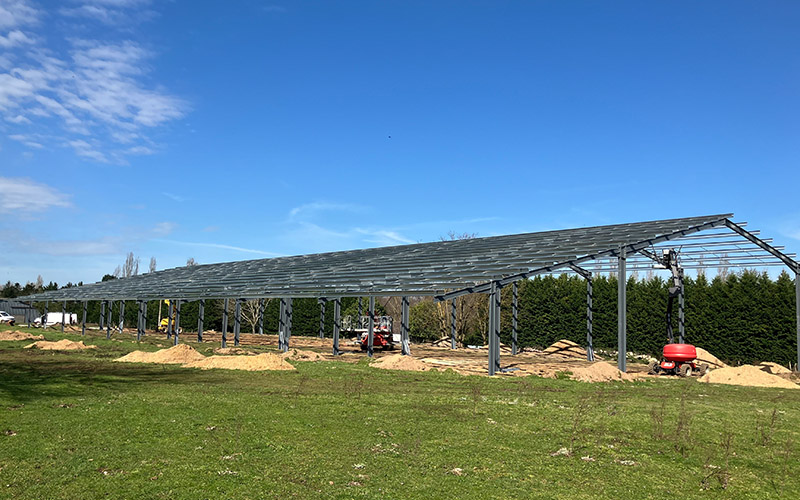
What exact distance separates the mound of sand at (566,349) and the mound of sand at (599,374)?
10.7 m

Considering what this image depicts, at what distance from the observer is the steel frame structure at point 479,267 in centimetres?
2048

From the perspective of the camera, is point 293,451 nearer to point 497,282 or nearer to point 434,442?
point 434,442

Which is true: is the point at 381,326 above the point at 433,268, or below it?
below

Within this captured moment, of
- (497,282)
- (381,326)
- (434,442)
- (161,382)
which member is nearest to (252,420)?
(434,442)

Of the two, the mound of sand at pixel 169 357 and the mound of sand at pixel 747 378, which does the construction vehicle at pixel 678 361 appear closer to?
the mound of sand at pixel 747 378

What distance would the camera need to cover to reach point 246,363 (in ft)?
64.5

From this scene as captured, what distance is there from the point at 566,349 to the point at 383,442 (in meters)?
24.1

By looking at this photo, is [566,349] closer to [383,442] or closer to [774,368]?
[774,368]

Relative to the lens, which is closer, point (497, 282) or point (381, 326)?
point (497, 282)

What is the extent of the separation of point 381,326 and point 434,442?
92.3 ft

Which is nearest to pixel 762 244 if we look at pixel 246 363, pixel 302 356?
pixel 302 356

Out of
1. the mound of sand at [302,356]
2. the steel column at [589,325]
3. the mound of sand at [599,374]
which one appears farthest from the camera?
the steel column at [589,325]

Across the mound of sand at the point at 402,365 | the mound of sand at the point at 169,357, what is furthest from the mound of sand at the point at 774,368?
the mound of sand at the point at 169,357

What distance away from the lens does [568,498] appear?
241 inches
